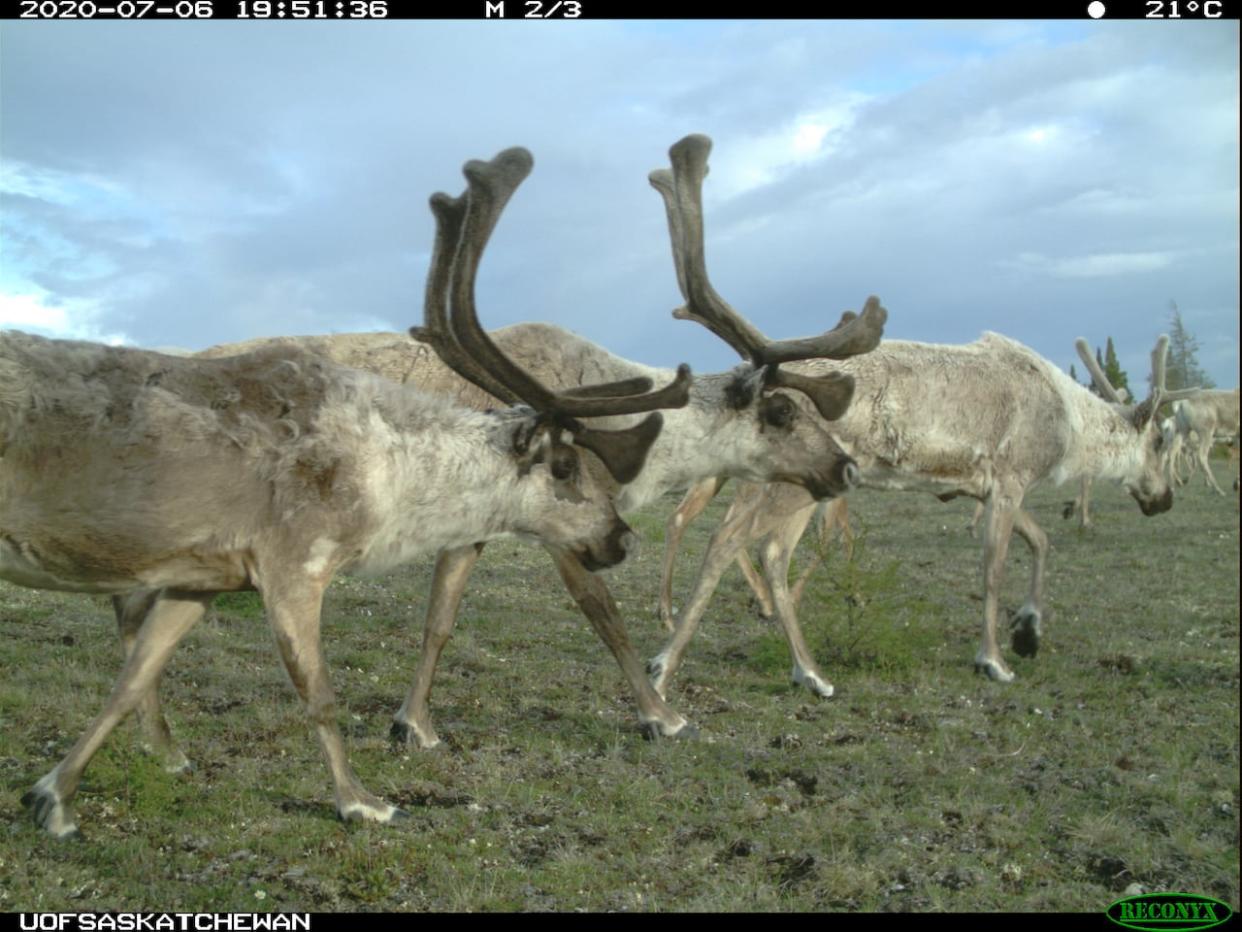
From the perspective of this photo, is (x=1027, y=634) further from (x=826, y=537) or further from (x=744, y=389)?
(x=744, y=389)

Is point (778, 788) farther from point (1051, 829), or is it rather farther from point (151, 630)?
point (151, 630)

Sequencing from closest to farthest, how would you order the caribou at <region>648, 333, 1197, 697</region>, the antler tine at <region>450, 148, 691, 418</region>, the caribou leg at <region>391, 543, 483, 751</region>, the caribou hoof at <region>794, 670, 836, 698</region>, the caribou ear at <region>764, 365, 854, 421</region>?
the antler tine at <region>450, 148, 691, 418</region> → the caribou leg at <region>391, 543, 483, 751</region> → the caribou ear at <region>764, 365, 854, 421</region> → the caribou hoof at <region>794, 670, 836, 698</region> → the caribou at <region>648, 333, 1197, 697</region>

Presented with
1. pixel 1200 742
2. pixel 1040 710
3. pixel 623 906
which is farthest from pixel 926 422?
pixel 623 906

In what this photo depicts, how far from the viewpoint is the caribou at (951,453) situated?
26.1 feet

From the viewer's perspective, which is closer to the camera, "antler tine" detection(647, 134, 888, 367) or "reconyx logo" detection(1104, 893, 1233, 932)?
"reconyx logo" detection(1104, 893, 1233, 932)

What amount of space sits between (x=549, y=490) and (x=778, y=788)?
1.76m

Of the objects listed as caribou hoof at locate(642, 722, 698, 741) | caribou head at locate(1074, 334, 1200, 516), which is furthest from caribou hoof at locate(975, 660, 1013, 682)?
caribou head at locate(1074, 334, 1200, 516)

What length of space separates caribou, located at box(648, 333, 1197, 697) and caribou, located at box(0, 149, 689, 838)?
237cm

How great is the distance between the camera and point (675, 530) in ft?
32.5

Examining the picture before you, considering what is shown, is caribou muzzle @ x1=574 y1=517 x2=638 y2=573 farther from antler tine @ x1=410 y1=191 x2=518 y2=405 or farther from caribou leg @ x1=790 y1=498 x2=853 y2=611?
caribou leg @ x1=790 y1=498 x2=853 y2=611

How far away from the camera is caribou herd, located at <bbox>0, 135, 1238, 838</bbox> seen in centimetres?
454

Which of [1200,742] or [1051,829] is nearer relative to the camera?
[1051,829]

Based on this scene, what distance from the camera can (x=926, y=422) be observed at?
327 inches

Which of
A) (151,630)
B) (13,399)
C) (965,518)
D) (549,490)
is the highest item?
(13,399)
